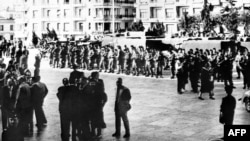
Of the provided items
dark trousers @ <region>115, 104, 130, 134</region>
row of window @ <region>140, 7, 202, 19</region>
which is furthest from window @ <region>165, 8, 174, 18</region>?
dark trousers @ <region>115, 104, 130, 134</region>

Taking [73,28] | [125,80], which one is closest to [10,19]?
[73,28]

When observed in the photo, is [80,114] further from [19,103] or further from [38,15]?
[38,15]

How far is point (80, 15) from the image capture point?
7644cm

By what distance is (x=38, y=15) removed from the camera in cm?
Result: 8050

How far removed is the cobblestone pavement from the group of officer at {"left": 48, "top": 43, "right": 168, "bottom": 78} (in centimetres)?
314

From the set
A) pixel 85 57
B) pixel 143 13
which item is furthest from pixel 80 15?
pixel 85 57

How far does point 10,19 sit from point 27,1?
16.4ft

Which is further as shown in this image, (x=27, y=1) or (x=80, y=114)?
(x=27, y=1)

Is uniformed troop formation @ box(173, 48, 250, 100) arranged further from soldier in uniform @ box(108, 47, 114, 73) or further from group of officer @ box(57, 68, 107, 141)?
soldier in uniform @ box(108, 47, 114, 73)

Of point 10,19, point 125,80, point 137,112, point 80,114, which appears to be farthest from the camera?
point 10,19

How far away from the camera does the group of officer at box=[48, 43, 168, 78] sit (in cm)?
2623

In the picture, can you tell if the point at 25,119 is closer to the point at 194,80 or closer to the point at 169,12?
the point at 194,80

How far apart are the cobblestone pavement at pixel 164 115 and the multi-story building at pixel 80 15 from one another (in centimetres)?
5245

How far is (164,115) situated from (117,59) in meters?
13.5
